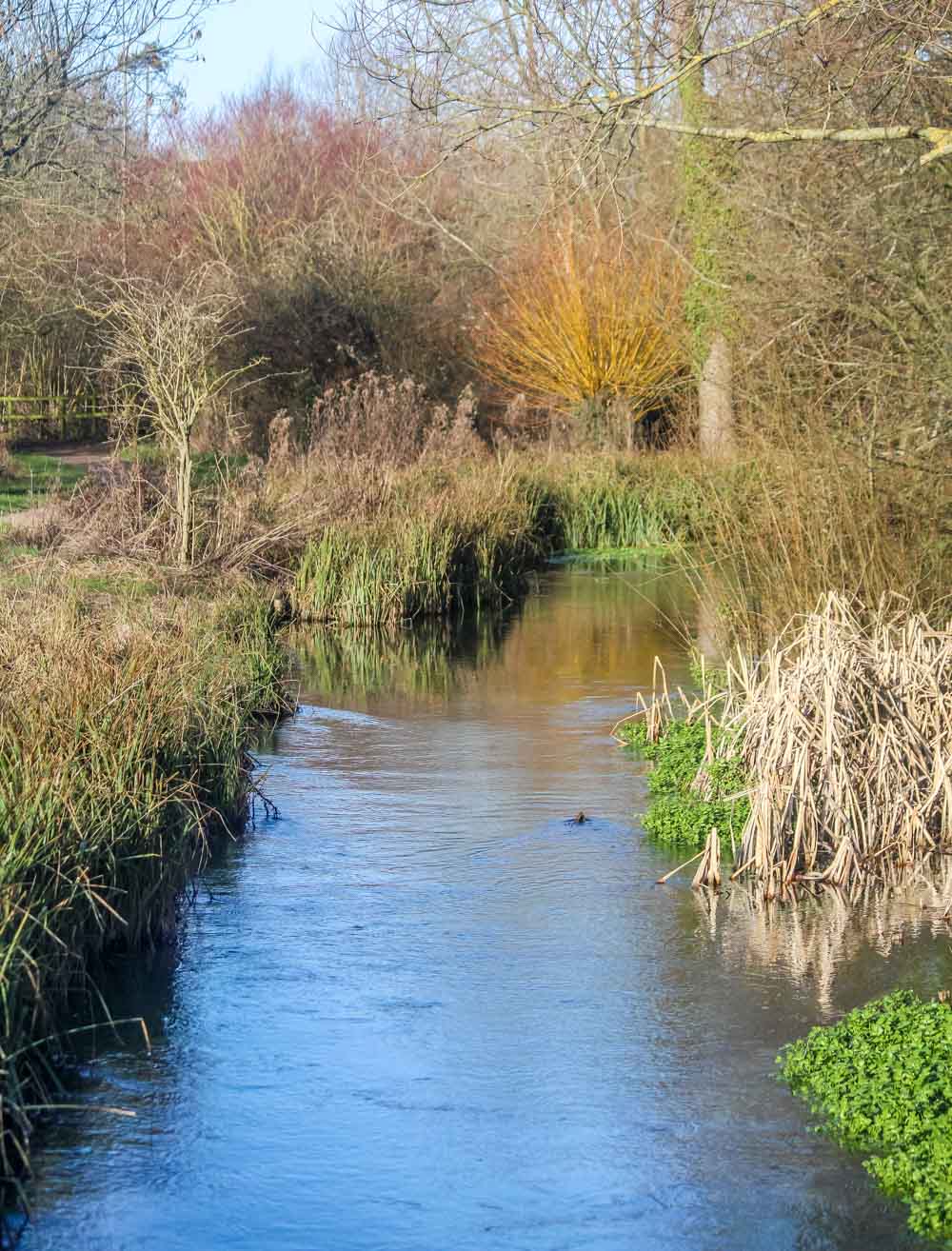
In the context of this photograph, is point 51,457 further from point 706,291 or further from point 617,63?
point 617,63

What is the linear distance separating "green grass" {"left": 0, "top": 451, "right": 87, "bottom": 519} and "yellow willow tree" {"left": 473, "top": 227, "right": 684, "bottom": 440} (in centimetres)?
646

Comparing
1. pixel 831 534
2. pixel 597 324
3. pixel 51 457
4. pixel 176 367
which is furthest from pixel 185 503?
pixel 51 457

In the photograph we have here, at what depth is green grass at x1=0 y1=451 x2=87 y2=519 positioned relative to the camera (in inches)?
683

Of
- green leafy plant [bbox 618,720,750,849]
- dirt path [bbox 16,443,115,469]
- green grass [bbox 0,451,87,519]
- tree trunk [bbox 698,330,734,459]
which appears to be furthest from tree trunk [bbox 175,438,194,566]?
dirt path [bbox 16,443,115,469]

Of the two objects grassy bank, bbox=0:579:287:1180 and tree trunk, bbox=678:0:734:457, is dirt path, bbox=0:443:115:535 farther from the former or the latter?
tree trunk, bbox=678:0:734:457

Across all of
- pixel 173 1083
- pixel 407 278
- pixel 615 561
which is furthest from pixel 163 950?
pixel 407 278

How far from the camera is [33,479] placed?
65.2ft

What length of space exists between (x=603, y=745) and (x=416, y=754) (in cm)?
110

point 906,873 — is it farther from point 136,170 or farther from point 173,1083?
point 136,170

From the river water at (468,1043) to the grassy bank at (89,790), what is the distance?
0.73ft

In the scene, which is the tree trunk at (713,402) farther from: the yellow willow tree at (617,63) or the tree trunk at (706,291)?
the yellow willow tree at (617,63)

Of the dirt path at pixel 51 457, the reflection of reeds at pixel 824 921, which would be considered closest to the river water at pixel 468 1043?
the reflection of reeds at pixel 824 921

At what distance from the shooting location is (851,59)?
9812 millimetres

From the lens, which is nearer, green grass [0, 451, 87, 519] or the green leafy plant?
the green leafy plant
